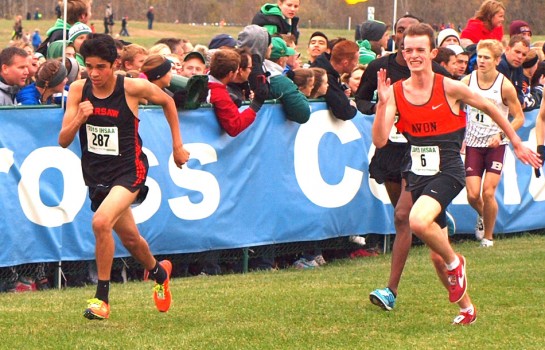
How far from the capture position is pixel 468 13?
56531 mm

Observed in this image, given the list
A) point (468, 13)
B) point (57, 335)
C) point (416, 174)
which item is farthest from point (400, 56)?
point (468, 13)

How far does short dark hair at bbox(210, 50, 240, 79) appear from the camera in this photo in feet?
36.8

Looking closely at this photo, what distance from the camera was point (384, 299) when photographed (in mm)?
8789

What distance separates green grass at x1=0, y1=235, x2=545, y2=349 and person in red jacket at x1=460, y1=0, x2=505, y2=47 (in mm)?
6238

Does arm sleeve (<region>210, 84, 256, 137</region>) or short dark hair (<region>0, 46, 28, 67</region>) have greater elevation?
short dark hair (<region>0, 46, 28, 67</region>)

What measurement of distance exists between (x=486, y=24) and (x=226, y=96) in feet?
22.8

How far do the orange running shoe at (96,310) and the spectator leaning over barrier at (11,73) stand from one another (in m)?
Answer: 3.21

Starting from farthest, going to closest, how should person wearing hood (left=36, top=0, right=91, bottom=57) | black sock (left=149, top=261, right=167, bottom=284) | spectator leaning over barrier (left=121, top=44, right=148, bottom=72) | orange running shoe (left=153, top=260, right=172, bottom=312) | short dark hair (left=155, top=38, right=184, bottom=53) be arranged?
short dark hair (left=155, top=38, right=184, bottom=53) → person wearing hood (left=36, top=0, right=91, bottom=57) → spectator leaning over barrier (left=121, top=44, right=148, bottom=72) → black sock (left=149, top=261, right=167, bottom=284) → orange running shoe (left=153, top=260, right=172, bottom=312)

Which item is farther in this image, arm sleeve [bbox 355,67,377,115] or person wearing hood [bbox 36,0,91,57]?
person wearing hood [bbox 36,0,91,57]

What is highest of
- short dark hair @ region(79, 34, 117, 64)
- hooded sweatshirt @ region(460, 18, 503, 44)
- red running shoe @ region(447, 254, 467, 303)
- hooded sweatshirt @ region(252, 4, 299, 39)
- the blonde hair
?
short dark hair @ region(79, 34, 117, 64)

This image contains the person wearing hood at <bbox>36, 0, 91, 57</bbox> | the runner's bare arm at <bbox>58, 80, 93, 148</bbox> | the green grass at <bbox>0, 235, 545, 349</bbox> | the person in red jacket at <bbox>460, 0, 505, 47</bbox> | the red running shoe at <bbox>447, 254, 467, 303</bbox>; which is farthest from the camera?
the person in red jacket at <bbox>460, 0, 505, 47</bbox>

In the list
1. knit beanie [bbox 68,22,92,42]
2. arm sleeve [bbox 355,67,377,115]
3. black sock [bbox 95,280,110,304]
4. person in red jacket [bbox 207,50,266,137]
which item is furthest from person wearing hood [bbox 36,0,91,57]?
black sock [bbox 95,280,110,304]

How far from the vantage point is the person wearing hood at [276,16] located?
14.5m

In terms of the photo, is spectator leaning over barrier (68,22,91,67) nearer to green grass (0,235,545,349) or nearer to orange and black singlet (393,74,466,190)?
green grass (0,235,545,349)
